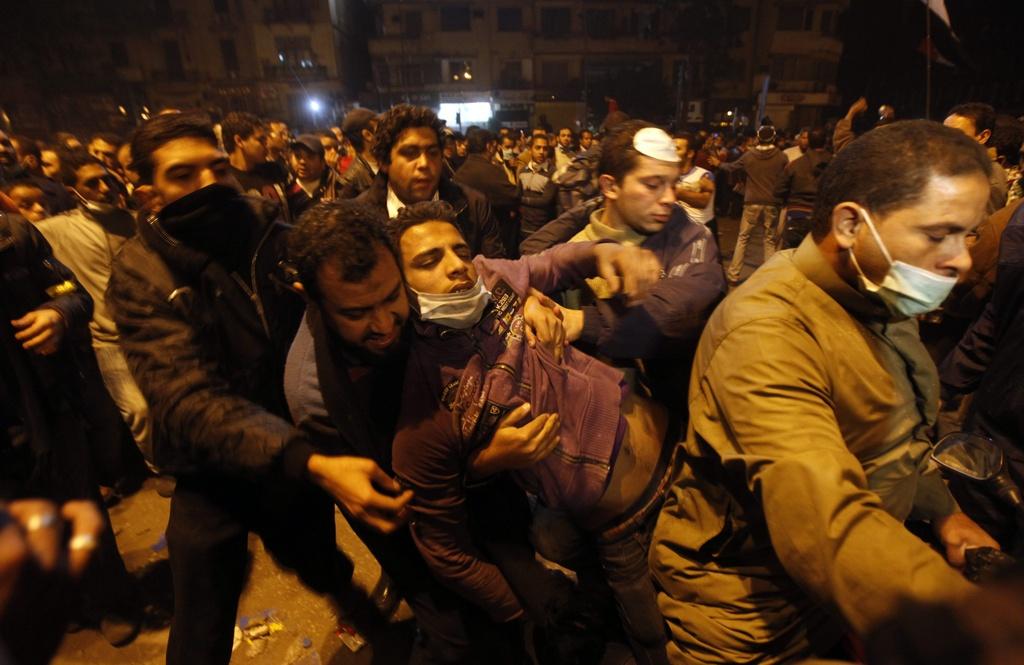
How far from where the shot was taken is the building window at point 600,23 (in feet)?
138

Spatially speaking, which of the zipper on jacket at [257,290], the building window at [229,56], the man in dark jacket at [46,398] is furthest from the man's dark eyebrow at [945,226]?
the building window at [229,56]

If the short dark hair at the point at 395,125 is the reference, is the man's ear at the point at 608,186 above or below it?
below

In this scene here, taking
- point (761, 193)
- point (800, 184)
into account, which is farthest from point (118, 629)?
point (761, 193)

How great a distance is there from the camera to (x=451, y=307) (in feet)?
6.03

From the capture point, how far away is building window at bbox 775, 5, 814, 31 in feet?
130

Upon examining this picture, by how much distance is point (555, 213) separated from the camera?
610cm

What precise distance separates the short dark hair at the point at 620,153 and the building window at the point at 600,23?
151 ft

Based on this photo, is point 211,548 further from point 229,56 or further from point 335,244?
point 229,56

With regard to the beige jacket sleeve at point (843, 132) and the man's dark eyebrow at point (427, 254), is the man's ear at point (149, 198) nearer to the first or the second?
the man's dark eyebrow at point (427, 254)

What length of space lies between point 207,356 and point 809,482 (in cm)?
194

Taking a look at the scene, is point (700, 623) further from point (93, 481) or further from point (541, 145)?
point (541, 145)

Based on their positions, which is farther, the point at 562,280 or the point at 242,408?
the point at 562,280

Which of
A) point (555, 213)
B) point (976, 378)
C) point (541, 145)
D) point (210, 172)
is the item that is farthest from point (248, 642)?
point (541, 145)

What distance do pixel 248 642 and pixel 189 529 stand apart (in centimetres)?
126
